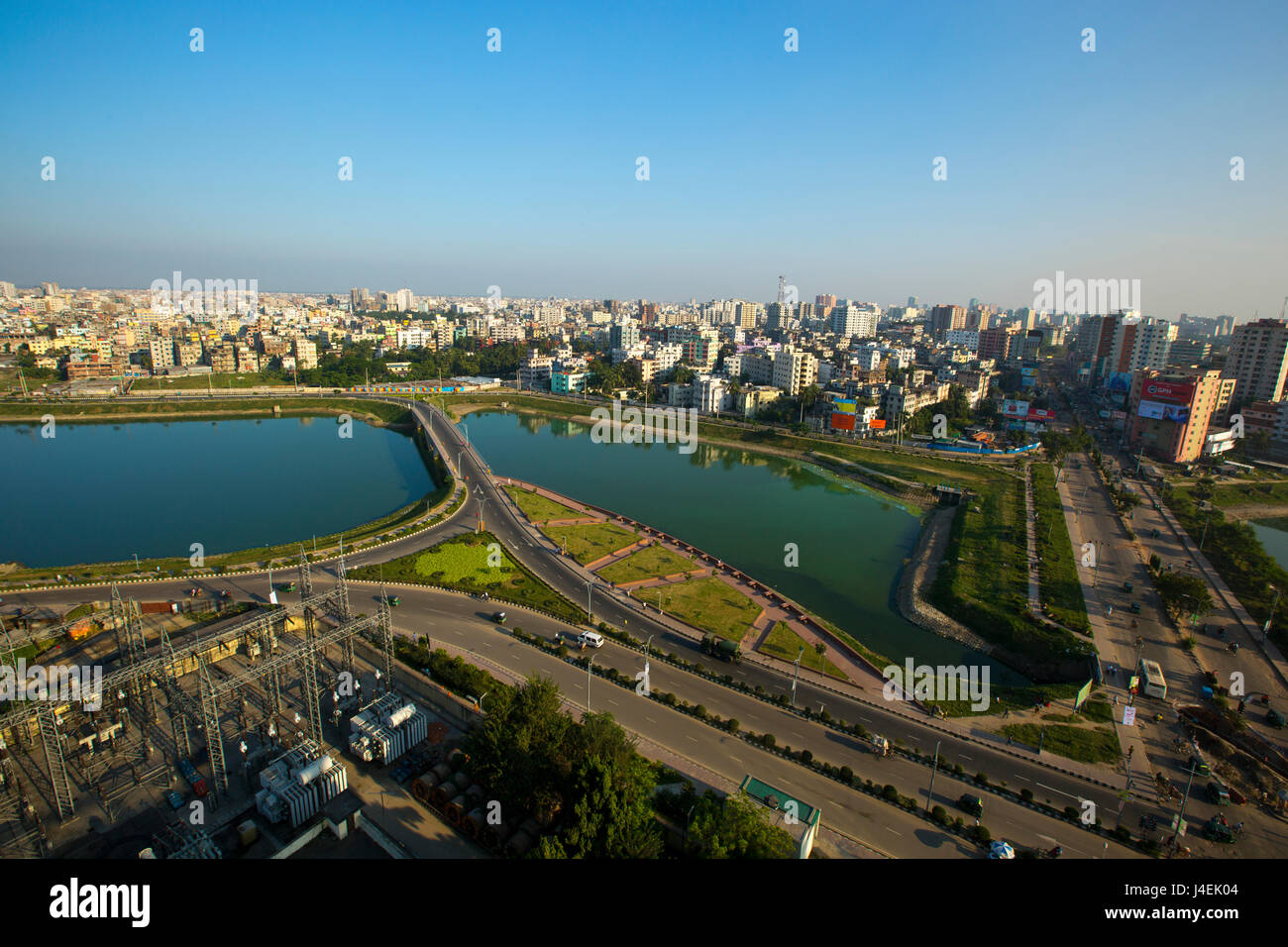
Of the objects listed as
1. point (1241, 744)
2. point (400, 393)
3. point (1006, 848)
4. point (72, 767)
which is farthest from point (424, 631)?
point (400, 393)

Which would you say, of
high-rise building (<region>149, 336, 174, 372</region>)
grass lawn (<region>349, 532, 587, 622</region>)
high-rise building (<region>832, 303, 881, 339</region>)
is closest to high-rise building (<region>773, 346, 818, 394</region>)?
grass lawn (<region>349, 532, 587, 622</region>)

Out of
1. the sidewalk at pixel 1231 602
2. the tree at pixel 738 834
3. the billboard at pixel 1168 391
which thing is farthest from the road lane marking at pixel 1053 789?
the billboard at pixel 1168 391

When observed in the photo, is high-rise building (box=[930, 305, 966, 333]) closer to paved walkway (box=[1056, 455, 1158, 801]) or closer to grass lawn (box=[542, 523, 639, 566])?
paved walkway (box=[1056, 455, 1158, 801])

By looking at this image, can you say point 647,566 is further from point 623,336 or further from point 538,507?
point 623,336

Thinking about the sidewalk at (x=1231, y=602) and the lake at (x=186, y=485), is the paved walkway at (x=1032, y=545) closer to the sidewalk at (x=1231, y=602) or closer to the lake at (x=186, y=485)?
the sidewalk at (x=1231, y=602)
